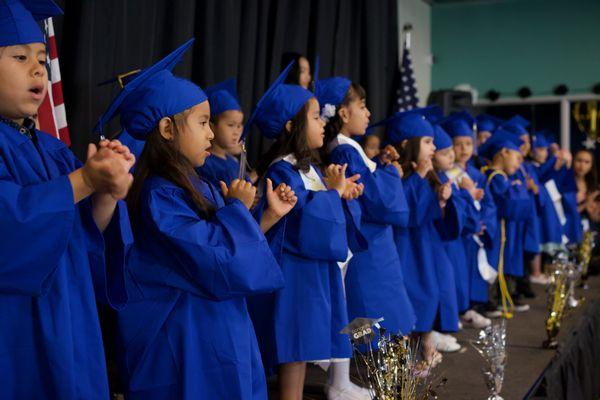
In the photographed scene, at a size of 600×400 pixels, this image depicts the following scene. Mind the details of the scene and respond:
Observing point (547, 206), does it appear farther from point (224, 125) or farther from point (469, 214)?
point (224, 125)

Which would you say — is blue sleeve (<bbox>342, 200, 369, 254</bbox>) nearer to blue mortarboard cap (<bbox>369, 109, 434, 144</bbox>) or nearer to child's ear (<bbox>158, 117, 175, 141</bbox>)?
blue mortarboard cap (<bbox>369, 109, 434, 144</bbox>)

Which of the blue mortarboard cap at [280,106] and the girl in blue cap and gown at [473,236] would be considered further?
the girl in blue cap and gown at [473,236]

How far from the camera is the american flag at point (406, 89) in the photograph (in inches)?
296

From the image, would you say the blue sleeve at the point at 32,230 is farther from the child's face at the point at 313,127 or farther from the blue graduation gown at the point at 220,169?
the blue graduation gown at the point at 220,169

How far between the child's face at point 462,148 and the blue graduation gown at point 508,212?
529mm

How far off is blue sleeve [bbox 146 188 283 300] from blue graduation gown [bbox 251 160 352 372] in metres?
0.63

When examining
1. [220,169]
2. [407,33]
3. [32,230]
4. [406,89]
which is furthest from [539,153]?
[32,230]

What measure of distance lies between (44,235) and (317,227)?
49.7 inches

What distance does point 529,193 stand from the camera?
5770mm

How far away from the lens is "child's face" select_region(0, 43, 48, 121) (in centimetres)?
160

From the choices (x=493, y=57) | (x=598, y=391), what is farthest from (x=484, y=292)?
(x=493, y=57)

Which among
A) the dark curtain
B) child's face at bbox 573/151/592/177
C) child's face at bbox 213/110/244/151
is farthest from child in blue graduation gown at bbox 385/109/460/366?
child's face at bbox 573/151/592/177

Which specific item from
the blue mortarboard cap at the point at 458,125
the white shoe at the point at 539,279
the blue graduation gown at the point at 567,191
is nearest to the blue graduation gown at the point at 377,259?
the blue mortarboard cap at the point at 458,125

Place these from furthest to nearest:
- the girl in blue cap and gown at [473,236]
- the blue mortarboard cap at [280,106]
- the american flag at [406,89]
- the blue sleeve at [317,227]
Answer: the american flag at [406,89] < the girl in blue cap and gown at [473,236] < the blue mortarboard cap at [280,106] < the blue sleeve at [317,227]
